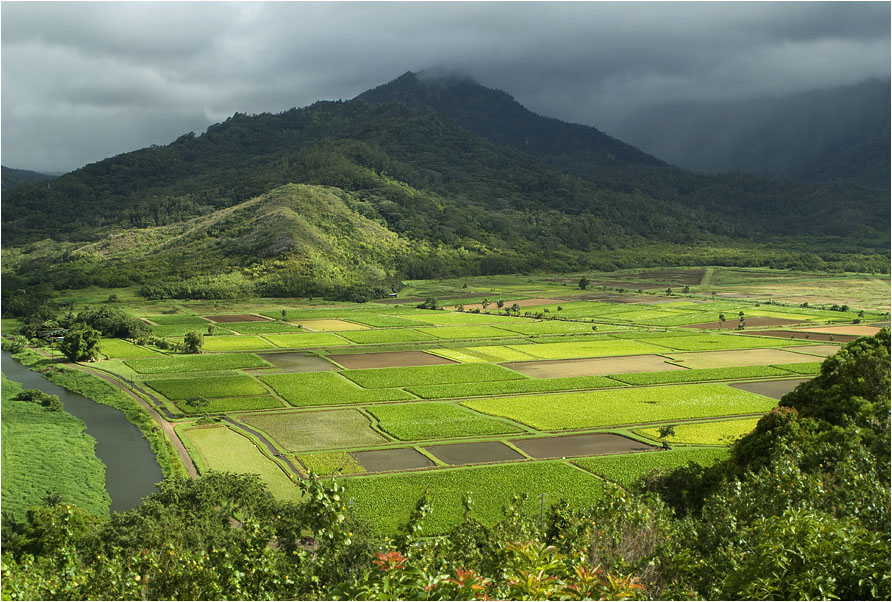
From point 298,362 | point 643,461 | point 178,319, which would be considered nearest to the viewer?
point 643,461

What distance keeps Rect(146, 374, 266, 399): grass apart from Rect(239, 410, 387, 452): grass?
8316mm

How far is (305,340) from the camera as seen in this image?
326ft

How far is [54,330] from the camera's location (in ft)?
328

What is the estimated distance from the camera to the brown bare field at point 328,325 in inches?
4389

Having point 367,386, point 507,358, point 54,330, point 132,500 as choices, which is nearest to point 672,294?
point 507,358

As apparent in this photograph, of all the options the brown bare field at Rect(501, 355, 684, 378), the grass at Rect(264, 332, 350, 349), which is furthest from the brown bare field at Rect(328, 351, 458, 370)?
the grass at Rect(264, 332, 350, 349)

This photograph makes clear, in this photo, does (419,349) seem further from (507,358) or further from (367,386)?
(367,386)

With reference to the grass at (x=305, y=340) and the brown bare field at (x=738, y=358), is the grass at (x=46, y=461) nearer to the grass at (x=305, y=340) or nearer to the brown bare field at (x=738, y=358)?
the grass at (x=305, y=340)

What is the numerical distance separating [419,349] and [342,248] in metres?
105

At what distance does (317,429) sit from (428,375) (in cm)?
2145

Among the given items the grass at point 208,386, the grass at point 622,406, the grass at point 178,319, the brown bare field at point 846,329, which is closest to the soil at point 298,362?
the grass at point 208,386

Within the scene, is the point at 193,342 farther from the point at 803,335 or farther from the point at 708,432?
the point at 803,335

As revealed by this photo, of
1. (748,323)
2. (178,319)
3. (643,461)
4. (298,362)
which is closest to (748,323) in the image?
(748,323)

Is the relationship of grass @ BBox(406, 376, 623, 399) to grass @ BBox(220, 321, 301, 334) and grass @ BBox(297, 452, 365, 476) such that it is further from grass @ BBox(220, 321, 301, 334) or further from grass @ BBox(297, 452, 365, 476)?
grass @ BBox(220, 321, 301, 334)
